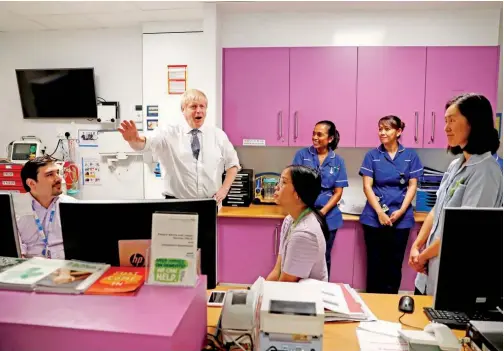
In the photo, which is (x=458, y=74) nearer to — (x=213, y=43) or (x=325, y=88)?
(x=325, y=88)

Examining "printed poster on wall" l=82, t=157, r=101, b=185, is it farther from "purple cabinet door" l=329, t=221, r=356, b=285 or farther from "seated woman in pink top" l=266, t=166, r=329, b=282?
"seated woman in pink top" l=266, t=166, r=329, b=282

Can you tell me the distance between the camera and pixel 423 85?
3.42 meters

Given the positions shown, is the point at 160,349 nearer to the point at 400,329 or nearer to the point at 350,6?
the point at 400,329

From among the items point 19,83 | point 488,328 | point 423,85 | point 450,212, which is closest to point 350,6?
point 423,85

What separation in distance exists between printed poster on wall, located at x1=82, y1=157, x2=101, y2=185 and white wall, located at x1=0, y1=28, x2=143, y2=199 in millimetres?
57

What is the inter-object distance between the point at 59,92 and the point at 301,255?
3562 millimetres

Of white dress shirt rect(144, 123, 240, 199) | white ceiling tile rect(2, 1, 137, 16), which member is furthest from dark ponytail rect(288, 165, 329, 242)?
white ceiling tile rect(2, 1, 137, 16)

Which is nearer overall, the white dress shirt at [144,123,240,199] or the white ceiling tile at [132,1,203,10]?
the white dress shirt at [144,123,240,199]

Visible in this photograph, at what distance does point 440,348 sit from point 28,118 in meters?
4.54

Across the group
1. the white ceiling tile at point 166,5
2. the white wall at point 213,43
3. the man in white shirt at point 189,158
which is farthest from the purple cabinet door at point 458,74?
the white ceiling tile at point 166,5

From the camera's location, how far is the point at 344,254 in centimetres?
339

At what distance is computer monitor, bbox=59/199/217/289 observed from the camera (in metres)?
1.32

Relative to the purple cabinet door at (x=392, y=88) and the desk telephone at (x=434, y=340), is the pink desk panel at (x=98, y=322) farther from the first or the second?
the purple cabinet door at (x=392, y=88)

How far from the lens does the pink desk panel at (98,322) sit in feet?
3.02
